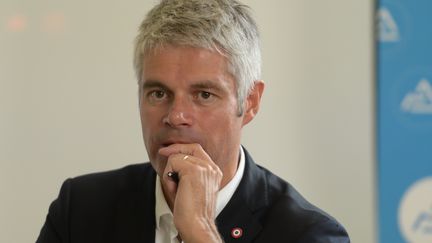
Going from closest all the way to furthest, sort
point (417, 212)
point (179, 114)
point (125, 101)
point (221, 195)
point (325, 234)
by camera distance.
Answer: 1. point (179, 114)
2. point (325, 234)
3. point (221, 195)
4. point (125, 101)
5. point (417, 212)

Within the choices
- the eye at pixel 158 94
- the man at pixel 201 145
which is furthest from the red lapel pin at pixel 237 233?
the eye at pixel 158 94

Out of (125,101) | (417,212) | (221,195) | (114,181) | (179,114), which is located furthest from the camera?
(417,212)

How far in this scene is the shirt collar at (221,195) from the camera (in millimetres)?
1966

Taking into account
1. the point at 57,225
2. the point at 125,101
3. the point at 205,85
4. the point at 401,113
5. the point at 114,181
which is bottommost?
the point at 57,225

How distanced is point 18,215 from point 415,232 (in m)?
1.85

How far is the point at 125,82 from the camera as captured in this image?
260cm

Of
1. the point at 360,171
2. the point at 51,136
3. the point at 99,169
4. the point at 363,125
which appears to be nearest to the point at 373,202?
the point at 360,171

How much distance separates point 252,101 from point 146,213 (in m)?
0.51

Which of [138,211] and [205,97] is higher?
[205,97]

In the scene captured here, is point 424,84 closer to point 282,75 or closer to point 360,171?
point 360,171

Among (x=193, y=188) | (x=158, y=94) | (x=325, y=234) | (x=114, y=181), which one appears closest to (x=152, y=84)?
(x=158, y=94)

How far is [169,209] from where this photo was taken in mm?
2012

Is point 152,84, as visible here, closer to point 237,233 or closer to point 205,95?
point 205,95

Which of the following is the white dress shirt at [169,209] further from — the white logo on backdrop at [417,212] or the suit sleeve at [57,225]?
the white logo on backdrop at [417,212]
